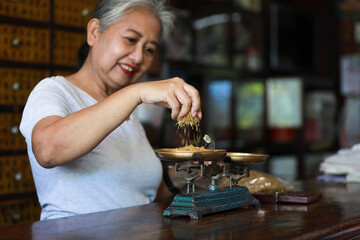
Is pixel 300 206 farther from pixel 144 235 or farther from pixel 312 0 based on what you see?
pixel 312 0

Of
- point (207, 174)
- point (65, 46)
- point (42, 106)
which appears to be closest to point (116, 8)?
point (42, 106)

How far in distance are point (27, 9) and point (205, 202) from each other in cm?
220

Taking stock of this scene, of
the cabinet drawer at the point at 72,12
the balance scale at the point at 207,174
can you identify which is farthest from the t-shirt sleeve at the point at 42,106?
the cabinet drawer at the point at 72,12

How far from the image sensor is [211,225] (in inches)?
41.1

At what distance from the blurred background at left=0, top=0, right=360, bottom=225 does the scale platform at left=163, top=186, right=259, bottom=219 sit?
1915 mm

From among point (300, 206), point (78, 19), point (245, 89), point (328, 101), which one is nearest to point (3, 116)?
point (78, 19)

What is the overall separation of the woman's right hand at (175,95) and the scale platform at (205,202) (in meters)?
0.21

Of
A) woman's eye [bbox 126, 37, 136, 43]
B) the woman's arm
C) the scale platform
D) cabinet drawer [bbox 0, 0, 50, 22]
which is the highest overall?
cabinet drawer [bbox 0, 0, 50, 22]

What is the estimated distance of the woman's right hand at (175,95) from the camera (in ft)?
3.79

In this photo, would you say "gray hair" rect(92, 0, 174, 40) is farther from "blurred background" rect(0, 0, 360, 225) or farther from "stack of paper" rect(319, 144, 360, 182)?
"blurred background" rect(0, 0, 360, 225)

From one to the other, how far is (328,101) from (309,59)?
722 millimetres

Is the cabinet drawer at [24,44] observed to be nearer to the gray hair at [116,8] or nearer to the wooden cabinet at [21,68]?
the wooden cabinet at [21,68]

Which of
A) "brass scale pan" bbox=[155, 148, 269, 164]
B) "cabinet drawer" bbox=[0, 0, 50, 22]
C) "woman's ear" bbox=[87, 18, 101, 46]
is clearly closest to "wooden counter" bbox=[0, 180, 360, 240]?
"brass scale pan" bbox=[155, 148, 269, 164]

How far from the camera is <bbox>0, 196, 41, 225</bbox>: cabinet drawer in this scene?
2764 mm
